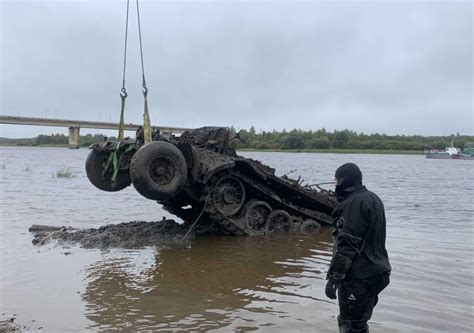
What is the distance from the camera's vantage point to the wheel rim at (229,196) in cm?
1130

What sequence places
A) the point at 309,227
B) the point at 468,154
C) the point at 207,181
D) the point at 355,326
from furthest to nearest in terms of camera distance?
the point at 468,154 → the point at 309,227 → the point at 207,181 → the point at 355,326

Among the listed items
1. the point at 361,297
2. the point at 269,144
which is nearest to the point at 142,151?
the point at 361,297

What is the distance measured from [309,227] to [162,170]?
4.63 m

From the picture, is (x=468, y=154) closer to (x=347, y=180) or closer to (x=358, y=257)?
(x=347, y=180)

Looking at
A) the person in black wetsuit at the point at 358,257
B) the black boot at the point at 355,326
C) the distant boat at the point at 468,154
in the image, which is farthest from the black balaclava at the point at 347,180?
the distant boat at the point at 468,154

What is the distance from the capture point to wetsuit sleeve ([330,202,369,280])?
446 cm

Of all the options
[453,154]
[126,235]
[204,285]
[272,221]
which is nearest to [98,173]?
[126,235]

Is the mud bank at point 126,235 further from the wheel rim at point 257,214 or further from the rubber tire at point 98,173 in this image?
the rubber tire at point 98,173

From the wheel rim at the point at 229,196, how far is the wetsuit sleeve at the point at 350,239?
6880 millimetres

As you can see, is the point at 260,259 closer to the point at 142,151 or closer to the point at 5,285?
the point at 142,151

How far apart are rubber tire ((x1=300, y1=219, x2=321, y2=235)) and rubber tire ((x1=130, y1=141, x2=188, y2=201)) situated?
395 centimetres

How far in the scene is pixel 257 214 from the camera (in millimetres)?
12195

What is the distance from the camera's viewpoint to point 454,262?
10117 mm

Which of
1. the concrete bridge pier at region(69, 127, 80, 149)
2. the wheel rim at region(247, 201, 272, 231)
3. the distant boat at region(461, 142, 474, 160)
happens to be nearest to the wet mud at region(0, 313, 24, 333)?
the wheel rim at region(247, 201, 272, 231)
